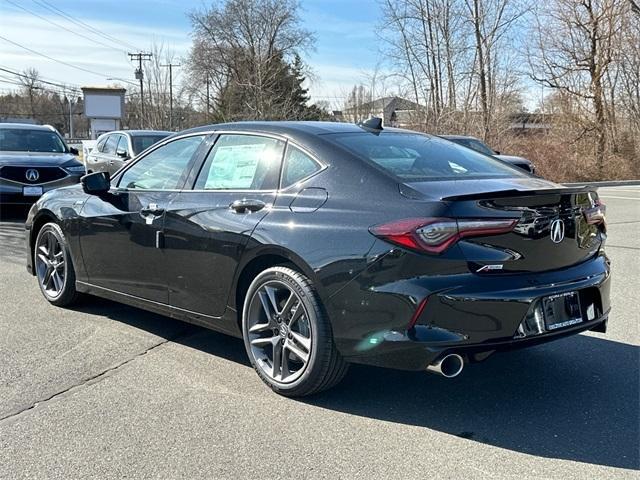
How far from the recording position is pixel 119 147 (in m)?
13.9

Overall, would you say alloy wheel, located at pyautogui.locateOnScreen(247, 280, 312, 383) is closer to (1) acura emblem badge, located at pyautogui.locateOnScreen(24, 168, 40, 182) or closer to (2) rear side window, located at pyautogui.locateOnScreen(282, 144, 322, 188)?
(2) rear side window, located at pyautogui.locateOnScreen(282, 144, 322, 188)

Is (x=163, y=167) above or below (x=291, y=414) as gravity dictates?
above

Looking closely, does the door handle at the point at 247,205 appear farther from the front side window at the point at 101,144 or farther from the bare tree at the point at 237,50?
the bare tree at the point at 237,50

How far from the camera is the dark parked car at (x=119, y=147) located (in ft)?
44.0

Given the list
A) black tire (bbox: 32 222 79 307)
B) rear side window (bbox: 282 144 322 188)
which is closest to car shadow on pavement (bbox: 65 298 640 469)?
rear side window (bbox: 282 144 322 188)

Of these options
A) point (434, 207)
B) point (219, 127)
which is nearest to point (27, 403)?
point (219, 127)

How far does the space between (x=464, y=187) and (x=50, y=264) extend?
13.1 feet

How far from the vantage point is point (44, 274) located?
588 centimetres

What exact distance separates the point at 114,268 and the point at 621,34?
2828cm

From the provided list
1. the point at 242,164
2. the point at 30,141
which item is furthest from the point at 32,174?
the point at 242,164

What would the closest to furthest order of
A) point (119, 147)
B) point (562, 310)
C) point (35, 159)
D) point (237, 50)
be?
point (562, 310) < point (35, 159) < point (119, 147) < point (237, 50)

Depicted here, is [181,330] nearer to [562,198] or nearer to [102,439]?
[102,439]

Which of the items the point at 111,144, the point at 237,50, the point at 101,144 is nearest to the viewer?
the point at 111,144

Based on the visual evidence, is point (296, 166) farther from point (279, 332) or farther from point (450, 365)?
point (450, 365)
